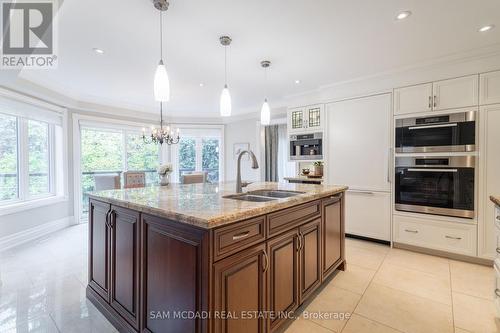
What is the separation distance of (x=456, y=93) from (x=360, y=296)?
2.67 metres

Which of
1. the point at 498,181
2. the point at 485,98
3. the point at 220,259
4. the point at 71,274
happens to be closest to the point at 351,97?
the point at 485,98

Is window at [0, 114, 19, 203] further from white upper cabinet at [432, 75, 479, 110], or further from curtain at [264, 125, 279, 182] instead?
white upper cabinet at [432, 75, 479, 110]

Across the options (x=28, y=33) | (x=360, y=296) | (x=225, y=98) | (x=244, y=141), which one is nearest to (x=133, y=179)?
(x=28, y=33)

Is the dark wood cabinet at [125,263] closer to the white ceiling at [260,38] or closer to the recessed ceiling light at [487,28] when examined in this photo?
the white ceiling at [260,38]

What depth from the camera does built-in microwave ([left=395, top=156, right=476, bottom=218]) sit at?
2.79 meters

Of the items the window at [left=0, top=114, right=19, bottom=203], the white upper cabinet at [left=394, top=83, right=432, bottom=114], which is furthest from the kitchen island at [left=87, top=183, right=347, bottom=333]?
the window at [left=0, top=114, right=19, bottom=203]

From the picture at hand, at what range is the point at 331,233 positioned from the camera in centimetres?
232

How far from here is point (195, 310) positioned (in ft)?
3.91

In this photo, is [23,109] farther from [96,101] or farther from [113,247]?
[113,247]

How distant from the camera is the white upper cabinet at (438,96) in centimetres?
277

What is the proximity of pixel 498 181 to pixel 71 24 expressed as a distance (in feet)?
15.5

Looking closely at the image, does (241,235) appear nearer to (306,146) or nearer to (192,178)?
(306,146)

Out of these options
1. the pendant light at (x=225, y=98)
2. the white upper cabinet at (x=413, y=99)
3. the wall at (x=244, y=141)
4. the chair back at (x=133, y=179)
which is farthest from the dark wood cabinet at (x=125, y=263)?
the wall at (x=244, y=141)

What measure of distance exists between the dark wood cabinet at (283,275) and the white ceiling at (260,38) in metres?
1.87
